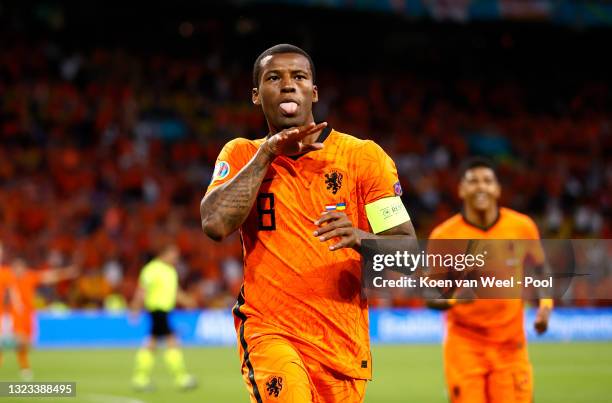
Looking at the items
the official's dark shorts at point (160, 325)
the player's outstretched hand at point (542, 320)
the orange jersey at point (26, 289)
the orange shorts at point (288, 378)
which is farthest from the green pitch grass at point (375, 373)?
the orange shorts at point (288, 378)

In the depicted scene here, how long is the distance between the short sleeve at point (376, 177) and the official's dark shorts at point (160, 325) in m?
10.9

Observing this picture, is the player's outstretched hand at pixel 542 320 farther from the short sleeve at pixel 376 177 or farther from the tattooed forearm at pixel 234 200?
the tattooed forearm at pixel 234 200

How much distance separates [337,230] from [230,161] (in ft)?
2.41

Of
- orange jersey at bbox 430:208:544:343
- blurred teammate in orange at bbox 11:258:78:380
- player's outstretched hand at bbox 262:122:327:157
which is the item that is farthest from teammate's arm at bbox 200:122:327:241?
blurred teammate in orange at bbox 11:258:78:380

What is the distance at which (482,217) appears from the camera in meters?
7.59

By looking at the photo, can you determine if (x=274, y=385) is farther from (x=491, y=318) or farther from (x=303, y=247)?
(x=491, y=318)

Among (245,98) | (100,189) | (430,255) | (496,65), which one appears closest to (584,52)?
(496,65)

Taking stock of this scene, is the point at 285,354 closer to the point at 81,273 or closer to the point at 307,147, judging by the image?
the point at 307,147

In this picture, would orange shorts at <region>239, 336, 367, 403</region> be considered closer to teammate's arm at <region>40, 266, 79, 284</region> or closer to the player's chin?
the player's chin

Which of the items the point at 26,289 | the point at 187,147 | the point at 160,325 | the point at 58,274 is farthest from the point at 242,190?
the point at 187,147

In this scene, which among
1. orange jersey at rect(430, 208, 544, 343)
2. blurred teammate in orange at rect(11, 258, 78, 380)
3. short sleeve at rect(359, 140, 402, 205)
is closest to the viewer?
short sleeve at rect(359, 140, 402, 205)

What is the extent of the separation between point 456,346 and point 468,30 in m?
25.8

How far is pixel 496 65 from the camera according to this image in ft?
106

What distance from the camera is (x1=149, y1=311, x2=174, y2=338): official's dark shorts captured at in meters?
14.8
